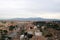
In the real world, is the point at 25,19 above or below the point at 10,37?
above

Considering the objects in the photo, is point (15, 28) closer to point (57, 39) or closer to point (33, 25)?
point (33, 25)

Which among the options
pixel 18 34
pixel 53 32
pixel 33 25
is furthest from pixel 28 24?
pixel 53 32

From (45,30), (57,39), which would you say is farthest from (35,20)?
(57,39)

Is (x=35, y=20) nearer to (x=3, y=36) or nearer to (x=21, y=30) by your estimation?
(x=21, y=30)

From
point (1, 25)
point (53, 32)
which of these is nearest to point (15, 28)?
point (1, 25)

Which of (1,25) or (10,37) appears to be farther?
(1,25)

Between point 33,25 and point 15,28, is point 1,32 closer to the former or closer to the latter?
point 15,28

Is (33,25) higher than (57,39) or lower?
higher

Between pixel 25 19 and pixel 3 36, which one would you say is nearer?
pixel 3 36
